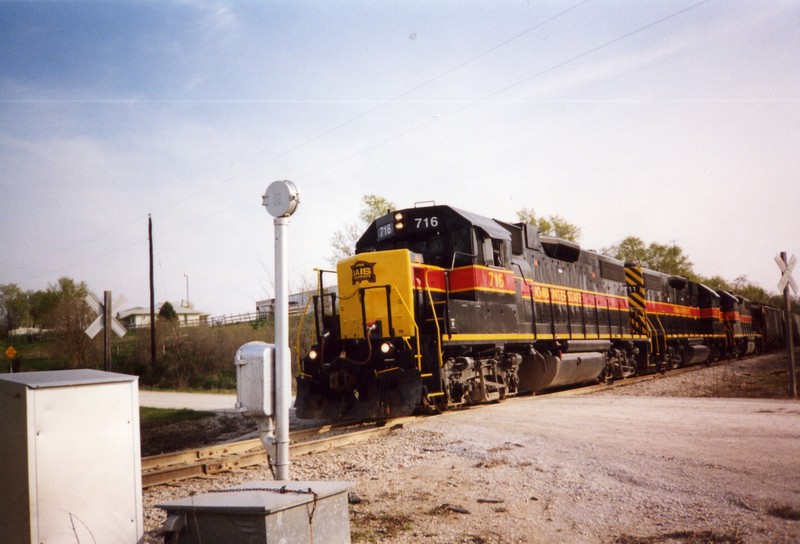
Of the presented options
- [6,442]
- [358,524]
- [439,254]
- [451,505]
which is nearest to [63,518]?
[6,442]

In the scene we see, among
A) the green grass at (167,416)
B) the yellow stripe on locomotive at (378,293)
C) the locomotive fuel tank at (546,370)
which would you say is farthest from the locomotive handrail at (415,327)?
the green grass at (167,416)

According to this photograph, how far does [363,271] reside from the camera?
10594 mm

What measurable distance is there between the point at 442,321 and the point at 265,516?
24.6 feet

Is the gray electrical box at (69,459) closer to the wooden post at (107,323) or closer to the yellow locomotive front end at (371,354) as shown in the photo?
the yellow locomotive front end at (371,354)

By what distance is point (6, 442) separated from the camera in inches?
131

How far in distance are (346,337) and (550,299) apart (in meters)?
5.43

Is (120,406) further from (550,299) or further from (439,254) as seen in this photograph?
(550,299)

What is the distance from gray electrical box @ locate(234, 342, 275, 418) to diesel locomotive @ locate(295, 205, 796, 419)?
550cm

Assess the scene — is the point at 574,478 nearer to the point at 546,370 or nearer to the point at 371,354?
the point at 371,354

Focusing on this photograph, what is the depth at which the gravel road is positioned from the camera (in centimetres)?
428

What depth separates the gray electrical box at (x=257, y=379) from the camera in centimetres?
375

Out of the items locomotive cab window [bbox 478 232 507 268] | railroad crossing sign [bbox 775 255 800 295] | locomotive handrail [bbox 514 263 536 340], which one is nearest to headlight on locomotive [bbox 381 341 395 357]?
locomotive cab window [bbox 478 232 507 268]

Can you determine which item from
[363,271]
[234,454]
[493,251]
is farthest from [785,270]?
[234,454]

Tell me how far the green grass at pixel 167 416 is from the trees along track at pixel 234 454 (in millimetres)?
6952
